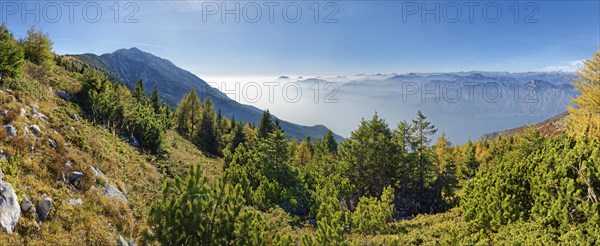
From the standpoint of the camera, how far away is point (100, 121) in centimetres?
2884

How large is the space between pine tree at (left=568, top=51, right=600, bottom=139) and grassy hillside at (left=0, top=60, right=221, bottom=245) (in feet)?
93.4

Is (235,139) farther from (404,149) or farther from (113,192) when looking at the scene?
(113,192)

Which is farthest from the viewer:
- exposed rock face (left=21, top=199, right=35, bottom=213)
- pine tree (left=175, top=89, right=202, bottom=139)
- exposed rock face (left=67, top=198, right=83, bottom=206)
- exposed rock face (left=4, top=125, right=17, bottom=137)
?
pine tree (left=175, top=89, right=202, bottom=139)

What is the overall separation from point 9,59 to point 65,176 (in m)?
13.1

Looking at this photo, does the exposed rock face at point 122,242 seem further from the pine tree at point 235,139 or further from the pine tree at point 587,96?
the pine tree at point 235,139

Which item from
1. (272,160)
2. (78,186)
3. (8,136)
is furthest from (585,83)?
(8,136)

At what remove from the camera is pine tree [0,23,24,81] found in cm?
2061

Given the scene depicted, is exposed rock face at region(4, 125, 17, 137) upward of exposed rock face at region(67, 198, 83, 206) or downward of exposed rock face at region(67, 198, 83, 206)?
upward

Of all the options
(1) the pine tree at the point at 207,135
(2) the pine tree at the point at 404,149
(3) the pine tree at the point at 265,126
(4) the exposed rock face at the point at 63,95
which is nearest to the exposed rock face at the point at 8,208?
(4) the exposed rock face at the point at 63,95

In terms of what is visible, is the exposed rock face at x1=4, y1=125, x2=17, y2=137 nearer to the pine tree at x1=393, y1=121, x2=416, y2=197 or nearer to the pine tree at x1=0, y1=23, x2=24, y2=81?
the pine tree at x1=0, y1=23, x2=24, y2=81

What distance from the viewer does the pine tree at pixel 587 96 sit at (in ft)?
74.5

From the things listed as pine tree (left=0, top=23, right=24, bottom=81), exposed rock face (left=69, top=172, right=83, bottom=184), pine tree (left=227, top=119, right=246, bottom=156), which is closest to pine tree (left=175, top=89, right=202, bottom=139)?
pine tree (left=227, top=119, right=246, bottom=156)

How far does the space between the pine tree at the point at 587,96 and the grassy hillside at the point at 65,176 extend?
93.4ft

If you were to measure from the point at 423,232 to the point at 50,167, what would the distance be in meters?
22.0
